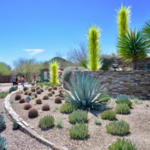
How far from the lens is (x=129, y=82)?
8.84 meters

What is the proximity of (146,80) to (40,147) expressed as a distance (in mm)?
6549

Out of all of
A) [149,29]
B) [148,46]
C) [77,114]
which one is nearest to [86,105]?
[77,114]

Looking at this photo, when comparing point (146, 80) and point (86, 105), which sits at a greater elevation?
point (146, 80)

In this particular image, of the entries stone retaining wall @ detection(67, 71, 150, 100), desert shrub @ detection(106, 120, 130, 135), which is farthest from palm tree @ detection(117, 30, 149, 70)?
desert shrub @ detection(106, 120, 130, 135)

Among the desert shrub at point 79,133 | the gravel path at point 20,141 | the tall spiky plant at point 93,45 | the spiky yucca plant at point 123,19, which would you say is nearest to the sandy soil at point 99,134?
the desert shrub at point 79,133

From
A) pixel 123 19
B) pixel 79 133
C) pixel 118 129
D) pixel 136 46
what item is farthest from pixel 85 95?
pixel 123 19

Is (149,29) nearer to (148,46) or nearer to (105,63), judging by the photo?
(148,46)

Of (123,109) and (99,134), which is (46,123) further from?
(123,109)

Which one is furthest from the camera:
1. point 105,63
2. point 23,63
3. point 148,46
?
point 23,63

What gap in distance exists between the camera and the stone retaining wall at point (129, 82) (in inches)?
334

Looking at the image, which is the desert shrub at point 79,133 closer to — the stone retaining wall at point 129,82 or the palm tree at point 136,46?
the stone retaining wall at point 129,82

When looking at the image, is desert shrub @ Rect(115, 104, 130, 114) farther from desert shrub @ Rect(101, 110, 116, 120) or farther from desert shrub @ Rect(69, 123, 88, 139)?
desert shrub @ Rect(69, 123, 88, 139)

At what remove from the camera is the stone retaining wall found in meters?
8.48

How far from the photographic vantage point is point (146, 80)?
8477mm
